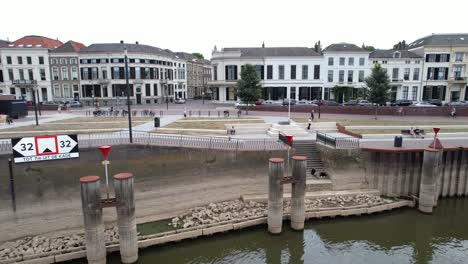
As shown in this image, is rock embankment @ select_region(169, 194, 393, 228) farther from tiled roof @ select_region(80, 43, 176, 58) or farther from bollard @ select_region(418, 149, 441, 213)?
tiled roof @ select_region(80, 43, 176, 58)

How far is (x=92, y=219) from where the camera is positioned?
13.3 metres

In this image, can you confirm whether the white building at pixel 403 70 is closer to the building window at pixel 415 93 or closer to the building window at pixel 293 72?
the building window at pixel 415 93

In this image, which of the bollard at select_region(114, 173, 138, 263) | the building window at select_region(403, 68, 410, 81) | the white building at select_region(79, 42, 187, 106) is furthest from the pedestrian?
the white building at select_region(79, 42, 187, 106)

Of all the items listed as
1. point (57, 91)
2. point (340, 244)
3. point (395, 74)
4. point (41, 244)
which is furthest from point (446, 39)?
point (57, 91)

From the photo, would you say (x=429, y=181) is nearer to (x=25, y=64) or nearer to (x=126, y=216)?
(x=126, y=216)

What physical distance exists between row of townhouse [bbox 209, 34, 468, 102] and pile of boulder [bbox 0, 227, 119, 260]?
4524 cm

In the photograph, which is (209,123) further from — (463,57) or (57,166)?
(463,57)

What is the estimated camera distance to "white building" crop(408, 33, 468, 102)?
56000 millimetres

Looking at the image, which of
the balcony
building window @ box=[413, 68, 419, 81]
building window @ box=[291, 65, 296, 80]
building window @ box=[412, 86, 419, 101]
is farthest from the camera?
building window @ box=[291, 65, 296, 80]

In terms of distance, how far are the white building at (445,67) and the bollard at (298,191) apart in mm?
52411

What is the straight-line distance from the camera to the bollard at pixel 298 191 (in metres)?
Result: 16.5

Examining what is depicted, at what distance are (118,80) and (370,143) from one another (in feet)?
166

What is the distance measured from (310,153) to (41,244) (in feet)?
54.7

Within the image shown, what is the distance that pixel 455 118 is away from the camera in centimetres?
3672
